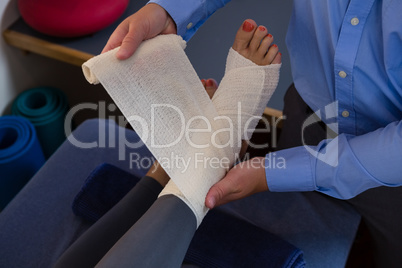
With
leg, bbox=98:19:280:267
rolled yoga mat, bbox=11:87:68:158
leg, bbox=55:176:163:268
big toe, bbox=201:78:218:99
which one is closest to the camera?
leg, bbox=98:19:280:267

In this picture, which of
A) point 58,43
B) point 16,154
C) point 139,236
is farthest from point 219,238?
point 58,43

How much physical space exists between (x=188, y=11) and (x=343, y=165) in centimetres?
45

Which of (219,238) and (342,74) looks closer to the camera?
(342,74)

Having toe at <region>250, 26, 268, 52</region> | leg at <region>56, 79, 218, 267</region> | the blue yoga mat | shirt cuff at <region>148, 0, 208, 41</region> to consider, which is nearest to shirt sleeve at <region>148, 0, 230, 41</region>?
shirt cuff at <region>148, 0, 208, 41</region>

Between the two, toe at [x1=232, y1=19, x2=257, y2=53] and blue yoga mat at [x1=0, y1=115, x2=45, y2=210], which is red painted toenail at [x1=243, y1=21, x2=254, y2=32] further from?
blue yoga mat at [x1=0, y1=115, x2=45, y2=210]

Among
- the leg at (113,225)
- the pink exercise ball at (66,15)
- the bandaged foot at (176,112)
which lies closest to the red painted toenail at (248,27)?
the bandaged foot at (176,112)

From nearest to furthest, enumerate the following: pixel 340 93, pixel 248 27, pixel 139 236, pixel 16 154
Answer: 1. pixel 139 236
2. pixel 340 93
3. pixel 248 27
4. pixel 16 154

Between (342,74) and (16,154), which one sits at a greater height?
(342,74)

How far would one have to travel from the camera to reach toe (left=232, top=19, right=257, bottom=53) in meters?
1.05

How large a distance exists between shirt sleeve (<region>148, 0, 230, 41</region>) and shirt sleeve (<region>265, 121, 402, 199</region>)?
33 cm

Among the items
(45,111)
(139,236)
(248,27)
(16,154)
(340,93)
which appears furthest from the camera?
(45,111)

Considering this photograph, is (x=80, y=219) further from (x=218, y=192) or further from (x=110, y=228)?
(x=218, y=192)

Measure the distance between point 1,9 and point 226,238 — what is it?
0.99 m

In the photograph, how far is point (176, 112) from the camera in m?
0.92
